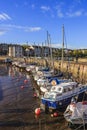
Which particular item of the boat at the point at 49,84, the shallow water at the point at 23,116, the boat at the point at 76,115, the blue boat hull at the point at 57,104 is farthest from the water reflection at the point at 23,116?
the boat at the point at 49,84

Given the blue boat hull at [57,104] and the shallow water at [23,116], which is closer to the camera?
the shallow water at [23,116]

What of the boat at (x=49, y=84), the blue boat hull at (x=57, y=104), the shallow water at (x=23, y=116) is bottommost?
the shallow water at (x=23, y=116)

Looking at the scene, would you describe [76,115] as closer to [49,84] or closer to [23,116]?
[23,116]

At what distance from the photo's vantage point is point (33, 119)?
88.0 feet

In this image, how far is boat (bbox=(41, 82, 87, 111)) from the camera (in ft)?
95.3

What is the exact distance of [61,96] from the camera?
97.9ft

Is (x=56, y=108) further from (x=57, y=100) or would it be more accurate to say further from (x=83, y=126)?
(x=83, y=126)

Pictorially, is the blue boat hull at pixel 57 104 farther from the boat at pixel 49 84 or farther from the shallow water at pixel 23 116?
the boat at pixel 49 84

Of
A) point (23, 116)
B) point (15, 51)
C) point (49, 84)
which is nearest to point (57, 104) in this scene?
point (23, 116)

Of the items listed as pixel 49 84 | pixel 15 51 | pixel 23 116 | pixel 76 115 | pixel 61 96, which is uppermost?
pixel 15 51

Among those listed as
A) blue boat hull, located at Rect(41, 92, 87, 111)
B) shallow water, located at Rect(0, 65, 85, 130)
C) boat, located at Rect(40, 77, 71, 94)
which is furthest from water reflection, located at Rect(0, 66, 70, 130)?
boat, located at Rect(40, 77, 71, 94)

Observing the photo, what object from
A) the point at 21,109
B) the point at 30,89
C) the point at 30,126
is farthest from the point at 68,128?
the point at 30,89

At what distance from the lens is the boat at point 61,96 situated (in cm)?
2904

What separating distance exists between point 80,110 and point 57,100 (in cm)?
538
